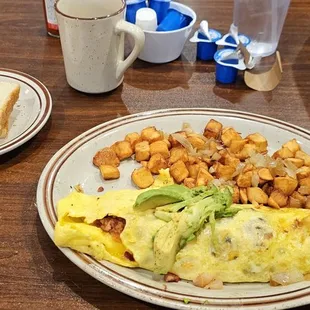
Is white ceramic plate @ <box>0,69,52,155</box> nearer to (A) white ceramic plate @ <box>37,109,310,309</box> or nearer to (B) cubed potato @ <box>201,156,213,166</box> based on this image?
(A) white ceramic plate @ <box>37,109,310,309</box>

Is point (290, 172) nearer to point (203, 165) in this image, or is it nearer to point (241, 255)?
point (203, 165)

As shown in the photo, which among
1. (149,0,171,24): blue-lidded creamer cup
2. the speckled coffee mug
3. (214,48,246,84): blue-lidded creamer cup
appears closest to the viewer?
the speckled coffee mug

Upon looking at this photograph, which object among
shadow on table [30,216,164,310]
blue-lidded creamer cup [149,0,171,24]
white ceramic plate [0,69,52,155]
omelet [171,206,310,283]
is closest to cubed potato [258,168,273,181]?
omelet [171,206,310,283]

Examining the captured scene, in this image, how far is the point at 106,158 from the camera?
1145 millimetres

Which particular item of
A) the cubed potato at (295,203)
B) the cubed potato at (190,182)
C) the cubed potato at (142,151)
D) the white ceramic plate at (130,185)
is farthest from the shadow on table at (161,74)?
the cubed potato at (295,203)

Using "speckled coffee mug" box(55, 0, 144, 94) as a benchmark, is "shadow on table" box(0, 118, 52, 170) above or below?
below

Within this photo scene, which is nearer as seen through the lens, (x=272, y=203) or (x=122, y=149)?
(x=272, y=203)

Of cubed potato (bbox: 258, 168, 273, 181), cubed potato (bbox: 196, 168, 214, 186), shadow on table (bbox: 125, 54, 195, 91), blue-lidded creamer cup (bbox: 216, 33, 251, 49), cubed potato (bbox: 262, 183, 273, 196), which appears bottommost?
shadow on table (bbox: 125, 54, 195, 91)

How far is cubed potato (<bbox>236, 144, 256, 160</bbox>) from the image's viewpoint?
1.16 m

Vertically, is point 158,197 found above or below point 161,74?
above

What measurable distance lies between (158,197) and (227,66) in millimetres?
632

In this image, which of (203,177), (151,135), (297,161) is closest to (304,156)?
(297,161)

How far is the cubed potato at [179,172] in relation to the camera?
1099 millimetres

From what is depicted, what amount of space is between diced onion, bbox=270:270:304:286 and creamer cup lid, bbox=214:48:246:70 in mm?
708
